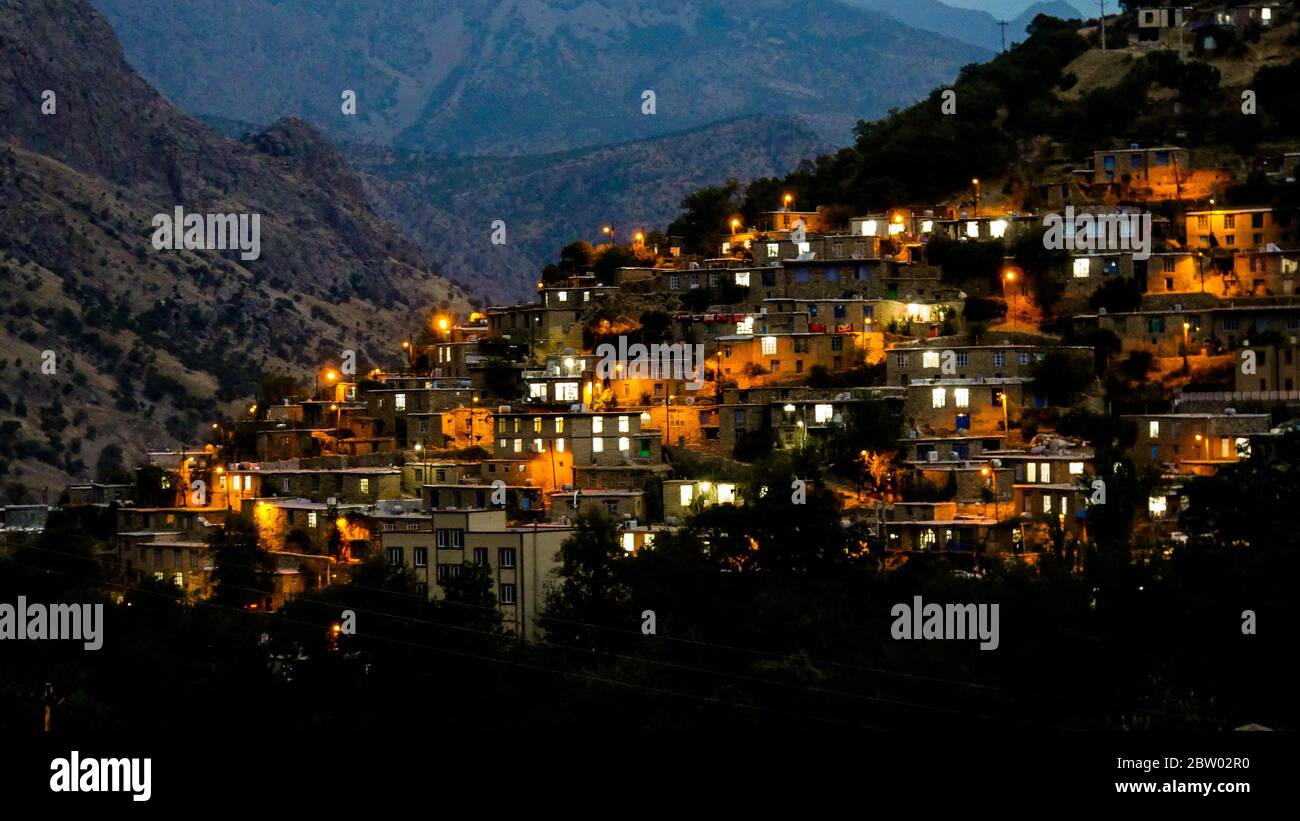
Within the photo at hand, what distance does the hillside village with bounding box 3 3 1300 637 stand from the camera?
53.3 meters

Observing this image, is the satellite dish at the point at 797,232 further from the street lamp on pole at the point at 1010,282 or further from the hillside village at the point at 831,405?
the street lamp on pole at the point at 1010,282

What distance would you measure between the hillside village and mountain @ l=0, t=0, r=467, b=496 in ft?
156

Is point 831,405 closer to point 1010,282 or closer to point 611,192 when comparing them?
point 1010,282

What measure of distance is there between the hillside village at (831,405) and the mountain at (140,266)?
47.4m

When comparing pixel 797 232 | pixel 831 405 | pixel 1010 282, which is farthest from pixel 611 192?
pixel 831 405

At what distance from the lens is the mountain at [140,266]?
4776 inches

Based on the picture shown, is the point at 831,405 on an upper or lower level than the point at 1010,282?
lower

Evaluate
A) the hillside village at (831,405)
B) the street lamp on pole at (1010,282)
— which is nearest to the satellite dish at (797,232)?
the hillside village at (831,405)

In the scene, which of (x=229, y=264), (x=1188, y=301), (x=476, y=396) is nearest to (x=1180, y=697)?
(x=1188, y=301)

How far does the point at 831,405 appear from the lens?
5838cm

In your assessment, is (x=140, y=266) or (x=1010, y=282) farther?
(x=140, y=266)

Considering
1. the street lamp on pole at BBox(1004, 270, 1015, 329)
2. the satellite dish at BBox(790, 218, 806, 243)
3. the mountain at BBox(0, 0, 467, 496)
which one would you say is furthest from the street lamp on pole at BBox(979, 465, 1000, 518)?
the mountain at BBox(0, 0, 467, 496)

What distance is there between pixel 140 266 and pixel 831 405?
3499 inches

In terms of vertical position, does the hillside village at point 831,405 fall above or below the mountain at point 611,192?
below
